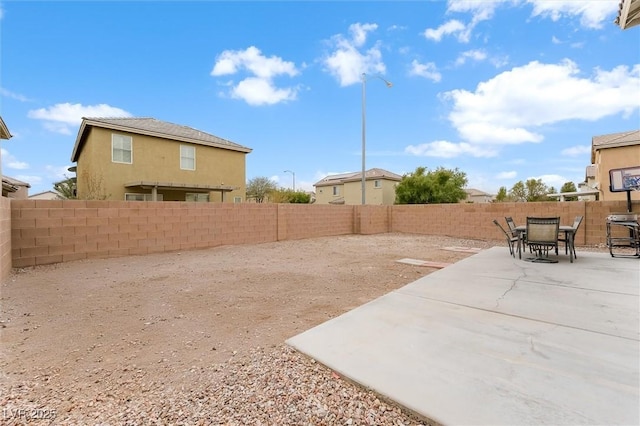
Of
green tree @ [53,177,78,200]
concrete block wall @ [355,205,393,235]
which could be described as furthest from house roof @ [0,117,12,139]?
concrete block wall @ [355,205,393,235]

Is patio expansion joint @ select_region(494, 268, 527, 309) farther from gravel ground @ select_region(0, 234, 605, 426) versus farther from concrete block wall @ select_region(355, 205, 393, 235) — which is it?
concrete block wall @ select_region(355, 205, 393, 235)

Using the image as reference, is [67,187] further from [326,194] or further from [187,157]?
[326,194]

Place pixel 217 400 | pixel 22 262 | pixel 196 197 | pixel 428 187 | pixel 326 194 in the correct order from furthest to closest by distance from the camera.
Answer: pixel 326 194 → pixel 428 187 → pixel 196 197 → pixel 22 262 → pixel 217 400

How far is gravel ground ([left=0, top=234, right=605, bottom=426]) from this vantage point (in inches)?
78.7

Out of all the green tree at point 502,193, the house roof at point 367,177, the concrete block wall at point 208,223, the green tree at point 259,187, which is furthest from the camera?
the green tree at point 502,193

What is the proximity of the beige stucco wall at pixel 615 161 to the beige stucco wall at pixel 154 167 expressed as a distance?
70.6ft

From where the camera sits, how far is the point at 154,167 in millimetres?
16219

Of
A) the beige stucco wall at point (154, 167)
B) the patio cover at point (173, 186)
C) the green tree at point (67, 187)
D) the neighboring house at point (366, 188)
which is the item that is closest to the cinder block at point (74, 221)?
the patio cover at point (173, 186)

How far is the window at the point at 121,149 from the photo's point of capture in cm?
1495

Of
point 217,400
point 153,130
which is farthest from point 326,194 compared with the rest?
point 217,400

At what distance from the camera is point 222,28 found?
12.5m

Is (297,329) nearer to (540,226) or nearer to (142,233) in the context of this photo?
(540,226)

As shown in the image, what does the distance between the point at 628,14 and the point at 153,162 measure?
18107 millimetres

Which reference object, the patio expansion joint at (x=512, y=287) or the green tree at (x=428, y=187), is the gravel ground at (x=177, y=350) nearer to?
the patio expansion joint at (x=512, y=287)
